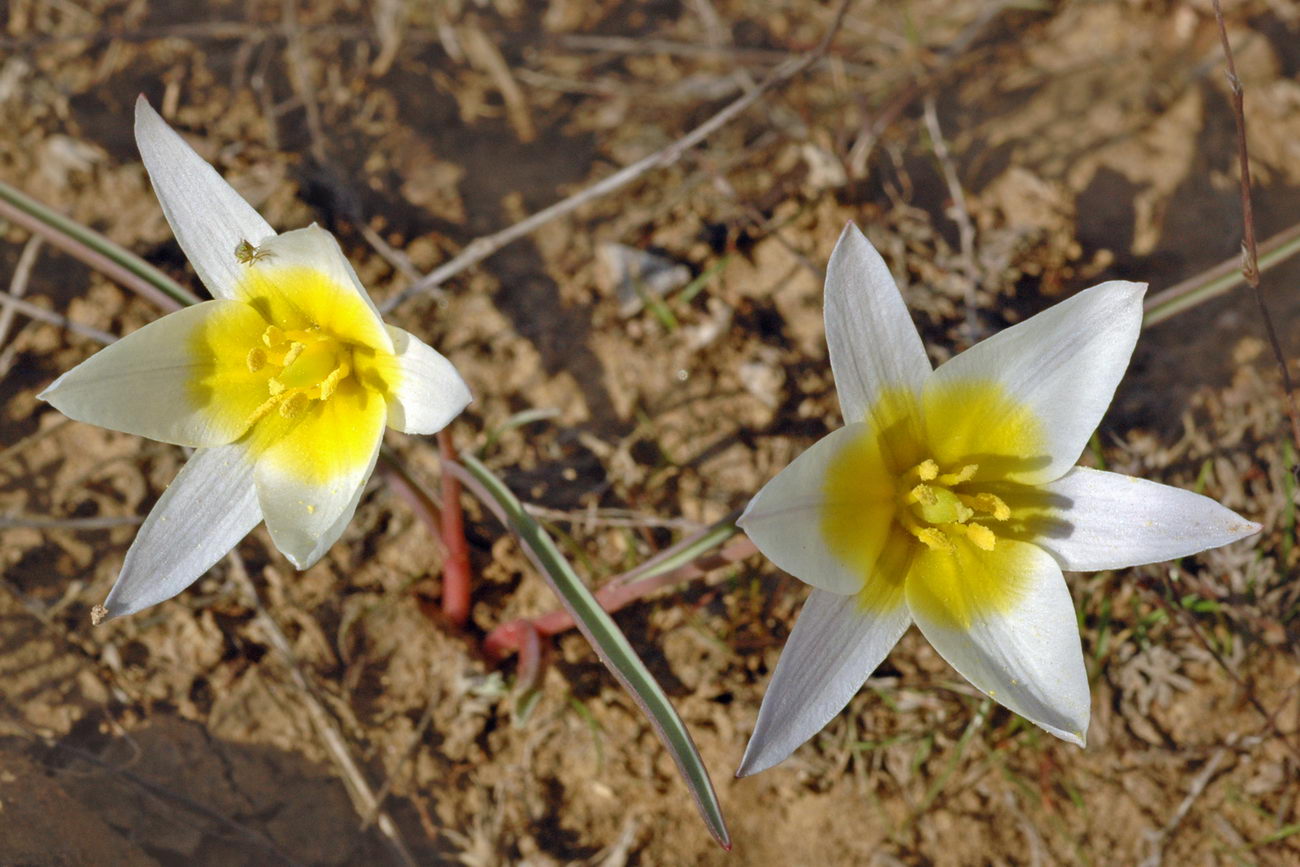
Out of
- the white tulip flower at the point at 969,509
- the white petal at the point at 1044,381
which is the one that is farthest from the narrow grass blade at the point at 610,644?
the white petal at the point at 1044,381

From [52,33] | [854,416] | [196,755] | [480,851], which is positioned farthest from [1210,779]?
[52,33]

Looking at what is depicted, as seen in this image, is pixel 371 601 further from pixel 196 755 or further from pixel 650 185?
pixel 650 185

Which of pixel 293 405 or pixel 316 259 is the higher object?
pixel 316 259

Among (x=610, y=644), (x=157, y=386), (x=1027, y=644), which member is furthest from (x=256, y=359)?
(x=1027, y=644)

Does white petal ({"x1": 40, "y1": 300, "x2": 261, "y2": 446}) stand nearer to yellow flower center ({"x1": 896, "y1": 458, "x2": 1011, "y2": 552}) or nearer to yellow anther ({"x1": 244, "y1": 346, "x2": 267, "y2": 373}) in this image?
yellow anther ({"x1": 244, "y1": 346, "x2": 267, "y2": 373})

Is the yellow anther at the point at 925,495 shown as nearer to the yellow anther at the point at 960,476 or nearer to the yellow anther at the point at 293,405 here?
the yellow anther at the point at 960,476

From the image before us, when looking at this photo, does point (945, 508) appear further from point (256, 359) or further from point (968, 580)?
point (256, 359)
